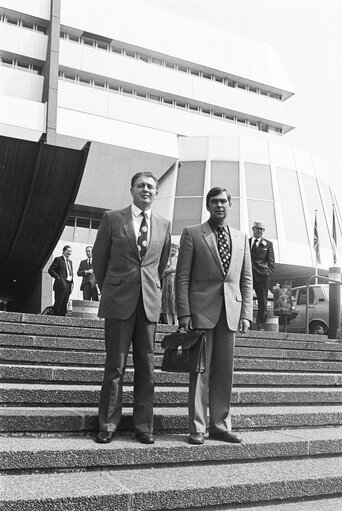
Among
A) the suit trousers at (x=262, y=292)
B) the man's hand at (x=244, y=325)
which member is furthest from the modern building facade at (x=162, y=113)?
the man's hand at (x=244, y=325)

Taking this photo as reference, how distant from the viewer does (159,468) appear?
326 cm

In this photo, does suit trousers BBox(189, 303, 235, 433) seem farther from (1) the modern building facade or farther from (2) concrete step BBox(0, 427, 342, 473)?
(1) the modern building facade

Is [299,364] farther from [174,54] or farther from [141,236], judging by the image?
[174,54]

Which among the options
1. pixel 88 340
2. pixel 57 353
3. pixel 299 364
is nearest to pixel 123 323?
pixel 57 353

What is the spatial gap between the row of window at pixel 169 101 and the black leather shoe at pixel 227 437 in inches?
1309

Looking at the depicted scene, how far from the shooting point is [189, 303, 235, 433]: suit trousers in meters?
3.56

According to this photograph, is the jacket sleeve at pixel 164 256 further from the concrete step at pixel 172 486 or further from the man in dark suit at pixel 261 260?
the man in dark suit at pixel 261 260

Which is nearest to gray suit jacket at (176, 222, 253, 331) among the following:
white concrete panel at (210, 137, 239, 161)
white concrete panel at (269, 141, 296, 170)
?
white concrete panel at (210, 137, 239, 161)

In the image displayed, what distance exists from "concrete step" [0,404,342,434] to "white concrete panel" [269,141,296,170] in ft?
87.4

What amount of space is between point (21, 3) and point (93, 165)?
12.4 meters

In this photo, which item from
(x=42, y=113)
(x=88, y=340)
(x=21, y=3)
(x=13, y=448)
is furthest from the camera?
(x=21, y=3)

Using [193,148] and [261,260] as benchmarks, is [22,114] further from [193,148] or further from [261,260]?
[261,260]

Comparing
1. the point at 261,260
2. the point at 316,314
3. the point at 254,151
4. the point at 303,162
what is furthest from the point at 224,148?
the point at 261,260

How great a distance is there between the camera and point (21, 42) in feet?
106
